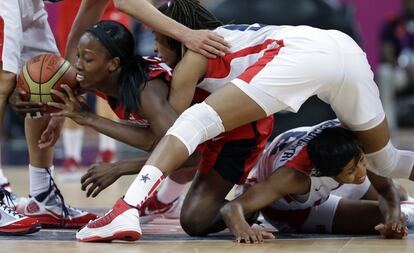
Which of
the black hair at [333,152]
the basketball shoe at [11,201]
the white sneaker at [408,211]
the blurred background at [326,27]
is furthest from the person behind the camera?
the blurred background at [326,27]

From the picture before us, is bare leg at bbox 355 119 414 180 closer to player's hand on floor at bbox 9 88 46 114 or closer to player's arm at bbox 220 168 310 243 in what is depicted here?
player's arm at bbox 220 168 310 243

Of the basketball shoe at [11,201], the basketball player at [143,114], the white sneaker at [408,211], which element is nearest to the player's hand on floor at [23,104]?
the basketball player at [143,114]

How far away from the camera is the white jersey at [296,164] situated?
15.3 ft

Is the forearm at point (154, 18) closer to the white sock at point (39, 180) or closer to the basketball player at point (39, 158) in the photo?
the basketball player at point (39, 158)

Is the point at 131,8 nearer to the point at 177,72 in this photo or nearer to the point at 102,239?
the point at 177,72

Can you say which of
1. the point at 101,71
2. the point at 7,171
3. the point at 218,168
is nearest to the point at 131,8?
the point at 101,71

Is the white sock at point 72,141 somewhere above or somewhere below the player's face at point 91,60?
below

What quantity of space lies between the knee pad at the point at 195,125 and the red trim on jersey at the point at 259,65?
0.73 ft

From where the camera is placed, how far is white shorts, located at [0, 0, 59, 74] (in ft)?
16.1

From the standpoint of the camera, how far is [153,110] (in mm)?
4539

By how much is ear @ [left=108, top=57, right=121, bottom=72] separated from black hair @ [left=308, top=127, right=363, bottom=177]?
1.02 meters

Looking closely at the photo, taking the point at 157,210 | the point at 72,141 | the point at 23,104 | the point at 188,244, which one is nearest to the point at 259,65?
the point at 188,244

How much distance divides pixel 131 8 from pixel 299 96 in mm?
936

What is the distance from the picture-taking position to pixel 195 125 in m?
4.38
